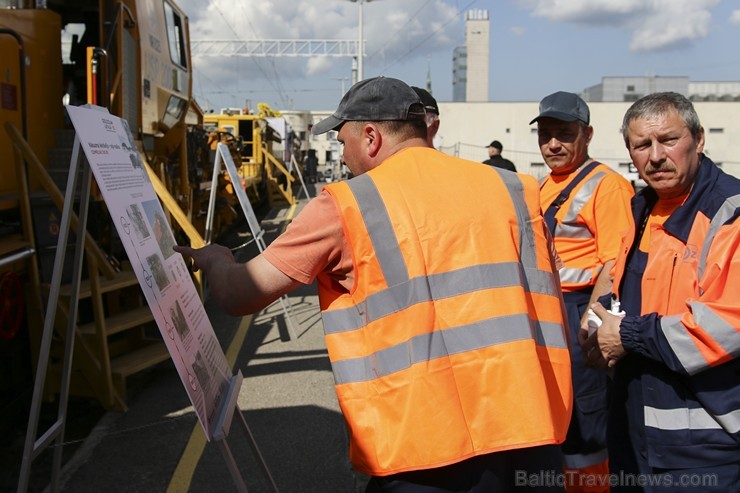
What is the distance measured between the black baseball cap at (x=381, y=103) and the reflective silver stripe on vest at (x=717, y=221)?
3.38 feet

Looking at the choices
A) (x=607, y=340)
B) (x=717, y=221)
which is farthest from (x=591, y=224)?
(x=717, y=221)

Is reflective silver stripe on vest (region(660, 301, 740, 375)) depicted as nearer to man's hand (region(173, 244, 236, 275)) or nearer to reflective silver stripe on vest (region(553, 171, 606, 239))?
reflective silver stripe on vest (region(553, 171, 606, 239))

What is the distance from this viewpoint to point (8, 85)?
4430 millimetres

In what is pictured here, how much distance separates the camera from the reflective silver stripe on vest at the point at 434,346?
1.65 m

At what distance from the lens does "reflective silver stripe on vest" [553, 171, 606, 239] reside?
312cm

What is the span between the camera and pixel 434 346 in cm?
166

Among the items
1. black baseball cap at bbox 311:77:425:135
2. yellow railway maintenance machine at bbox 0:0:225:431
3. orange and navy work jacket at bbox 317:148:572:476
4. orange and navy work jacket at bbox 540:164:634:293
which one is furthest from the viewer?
yellow railway maintenance machine at bbox 0:0:225:431

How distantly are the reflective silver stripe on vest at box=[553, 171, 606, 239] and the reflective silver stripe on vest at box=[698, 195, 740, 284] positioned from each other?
112 centimetres

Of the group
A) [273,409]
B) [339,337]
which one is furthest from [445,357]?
[273,409]

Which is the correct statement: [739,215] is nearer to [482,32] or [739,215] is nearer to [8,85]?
[8,85]

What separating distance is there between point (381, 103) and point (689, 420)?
1468mm

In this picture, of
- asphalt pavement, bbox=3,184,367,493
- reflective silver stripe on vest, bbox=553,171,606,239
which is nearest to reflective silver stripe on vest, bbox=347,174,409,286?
asphalt pavement, bbox=3,184,367,493

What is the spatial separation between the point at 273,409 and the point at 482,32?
64.2 metres

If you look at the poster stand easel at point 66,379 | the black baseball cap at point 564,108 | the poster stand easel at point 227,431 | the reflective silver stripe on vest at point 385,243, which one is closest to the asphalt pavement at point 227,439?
the poster stand easel at point 227,431
